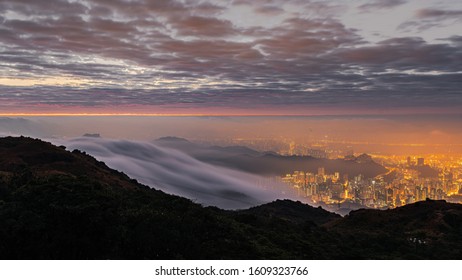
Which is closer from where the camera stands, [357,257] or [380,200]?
[357,257]

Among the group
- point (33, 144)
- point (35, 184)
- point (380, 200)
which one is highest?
point (33, 144)

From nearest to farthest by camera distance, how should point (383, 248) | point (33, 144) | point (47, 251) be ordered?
point (47, 251) → point (383, 248) → point (33, 144)

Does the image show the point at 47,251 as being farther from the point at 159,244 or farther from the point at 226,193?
the point at 226,193

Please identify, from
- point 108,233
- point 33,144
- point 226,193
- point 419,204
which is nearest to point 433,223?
point 419,204

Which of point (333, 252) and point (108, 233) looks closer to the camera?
point (108, 233)

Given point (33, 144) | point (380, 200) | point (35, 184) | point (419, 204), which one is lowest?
point (380, 200)

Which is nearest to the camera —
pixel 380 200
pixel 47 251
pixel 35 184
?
pixel 47 251
